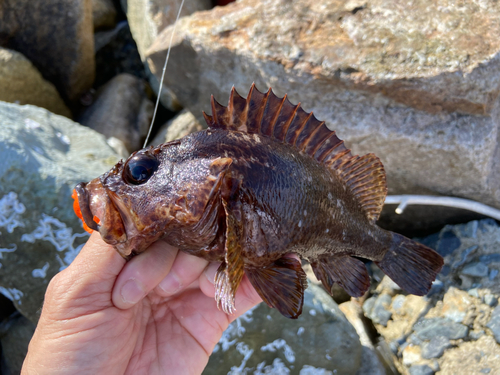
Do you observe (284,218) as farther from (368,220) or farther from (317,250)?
(368,220)

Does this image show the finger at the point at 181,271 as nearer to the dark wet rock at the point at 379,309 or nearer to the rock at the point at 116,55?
the dark wet rock at the point at 379,309

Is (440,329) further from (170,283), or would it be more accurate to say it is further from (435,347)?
(170,283)

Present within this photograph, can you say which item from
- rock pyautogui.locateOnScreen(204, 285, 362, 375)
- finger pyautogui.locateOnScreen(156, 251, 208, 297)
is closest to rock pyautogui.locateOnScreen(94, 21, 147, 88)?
rock pyautogui.locateOnScreen(204, 285, 362, 375)

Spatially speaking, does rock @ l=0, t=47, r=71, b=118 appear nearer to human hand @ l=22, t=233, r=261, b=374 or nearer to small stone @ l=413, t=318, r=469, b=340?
human hand @ l=22, t=233, r=261, b=374

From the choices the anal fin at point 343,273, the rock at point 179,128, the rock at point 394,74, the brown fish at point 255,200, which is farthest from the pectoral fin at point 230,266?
the rock at point 179,128

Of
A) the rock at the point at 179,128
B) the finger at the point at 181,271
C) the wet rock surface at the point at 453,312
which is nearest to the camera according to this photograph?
the finger at the point at 181,271
